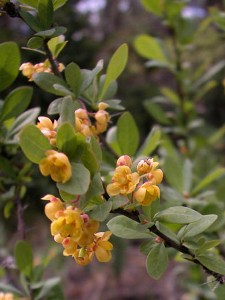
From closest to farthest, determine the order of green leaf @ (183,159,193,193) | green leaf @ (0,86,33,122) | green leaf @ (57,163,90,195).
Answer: green leaf @ (57,163,90,195) < green leaf @ (0,86,33,122) < green leaf @ (183,159,193,193)

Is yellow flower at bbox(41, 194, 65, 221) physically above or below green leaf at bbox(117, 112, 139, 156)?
above

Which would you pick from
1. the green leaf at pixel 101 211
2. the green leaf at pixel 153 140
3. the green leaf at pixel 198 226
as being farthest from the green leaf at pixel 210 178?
the green leaf at pixel 101 211

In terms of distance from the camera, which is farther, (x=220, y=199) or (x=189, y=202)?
(x=220, y=199)

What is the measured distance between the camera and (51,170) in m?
0.40

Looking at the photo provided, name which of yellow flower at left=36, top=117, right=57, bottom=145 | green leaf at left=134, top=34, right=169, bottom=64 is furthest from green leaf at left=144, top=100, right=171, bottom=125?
yellow flower at left=36, top=117, right=57, bottom=145

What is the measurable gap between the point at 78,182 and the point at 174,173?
1.54 feet

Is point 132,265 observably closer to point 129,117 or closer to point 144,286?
point 144,286

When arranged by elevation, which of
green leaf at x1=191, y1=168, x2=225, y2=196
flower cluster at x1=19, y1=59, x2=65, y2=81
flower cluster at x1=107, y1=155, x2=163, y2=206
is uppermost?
flower cluster at x1=19, y1=59, x2=65, y2=81

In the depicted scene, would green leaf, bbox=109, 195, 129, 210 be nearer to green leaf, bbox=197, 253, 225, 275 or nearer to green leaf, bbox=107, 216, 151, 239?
green leaf, bbox=107, 216, 151, 239

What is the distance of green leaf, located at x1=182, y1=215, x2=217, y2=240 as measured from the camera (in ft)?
1.57

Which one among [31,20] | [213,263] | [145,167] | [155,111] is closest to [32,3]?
[31,20]

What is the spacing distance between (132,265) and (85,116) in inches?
117

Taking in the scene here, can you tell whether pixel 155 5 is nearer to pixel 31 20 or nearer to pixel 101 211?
pixel 31 20

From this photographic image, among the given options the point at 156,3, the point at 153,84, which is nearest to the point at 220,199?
the point at 156,3
